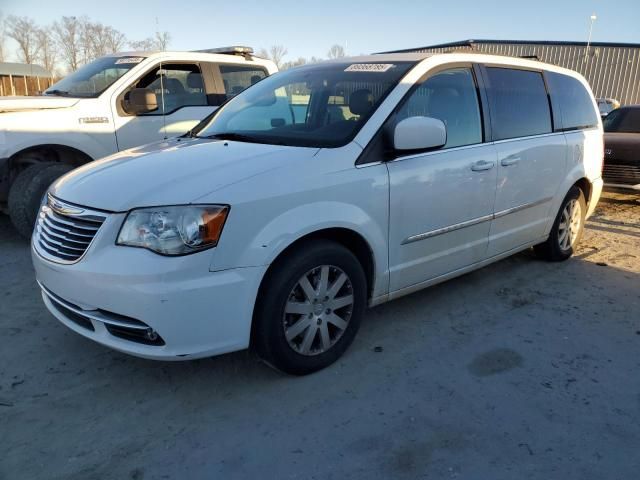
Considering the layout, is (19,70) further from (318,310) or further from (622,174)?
(318,310)

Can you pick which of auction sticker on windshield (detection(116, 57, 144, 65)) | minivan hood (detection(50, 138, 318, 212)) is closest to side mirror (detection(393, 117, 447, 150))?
minivan hood (detection(50, 138, 318, 212))

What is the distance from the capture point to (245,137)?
129 inches

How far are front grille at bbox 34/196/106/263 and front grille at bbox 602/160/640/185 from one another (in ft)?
24.3

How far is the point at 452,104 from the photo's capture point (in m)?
3.51

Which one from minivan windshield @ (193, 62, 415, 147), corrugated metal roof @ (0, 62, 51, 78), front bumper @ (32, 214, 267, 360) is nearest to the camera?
front bumper @ (32, 214, 267, 360)

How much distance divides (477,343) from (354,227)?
1.21 m

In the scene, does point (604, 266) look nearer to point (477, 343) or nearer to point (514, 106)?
point (514, 106)

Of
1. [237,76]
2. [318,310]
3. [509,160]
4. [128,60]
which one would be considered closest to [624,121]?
[509,160]

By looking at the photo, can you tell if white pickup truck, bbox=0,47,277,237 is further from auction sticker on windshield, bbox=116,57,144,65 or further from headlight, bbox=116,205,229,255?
headlight, bbox=116,205,229,255

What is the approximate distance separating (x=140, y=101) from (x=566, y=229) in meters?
4.57

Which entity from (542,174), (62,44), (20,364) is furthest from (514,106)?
(62,44)

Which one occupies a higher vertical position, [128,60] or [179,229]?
[128,60]

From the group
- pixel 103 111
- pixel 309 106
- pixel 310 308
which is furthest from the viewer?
pixel 103 111

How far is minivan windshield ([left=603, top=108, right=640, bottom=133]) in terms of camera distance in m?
8.38
